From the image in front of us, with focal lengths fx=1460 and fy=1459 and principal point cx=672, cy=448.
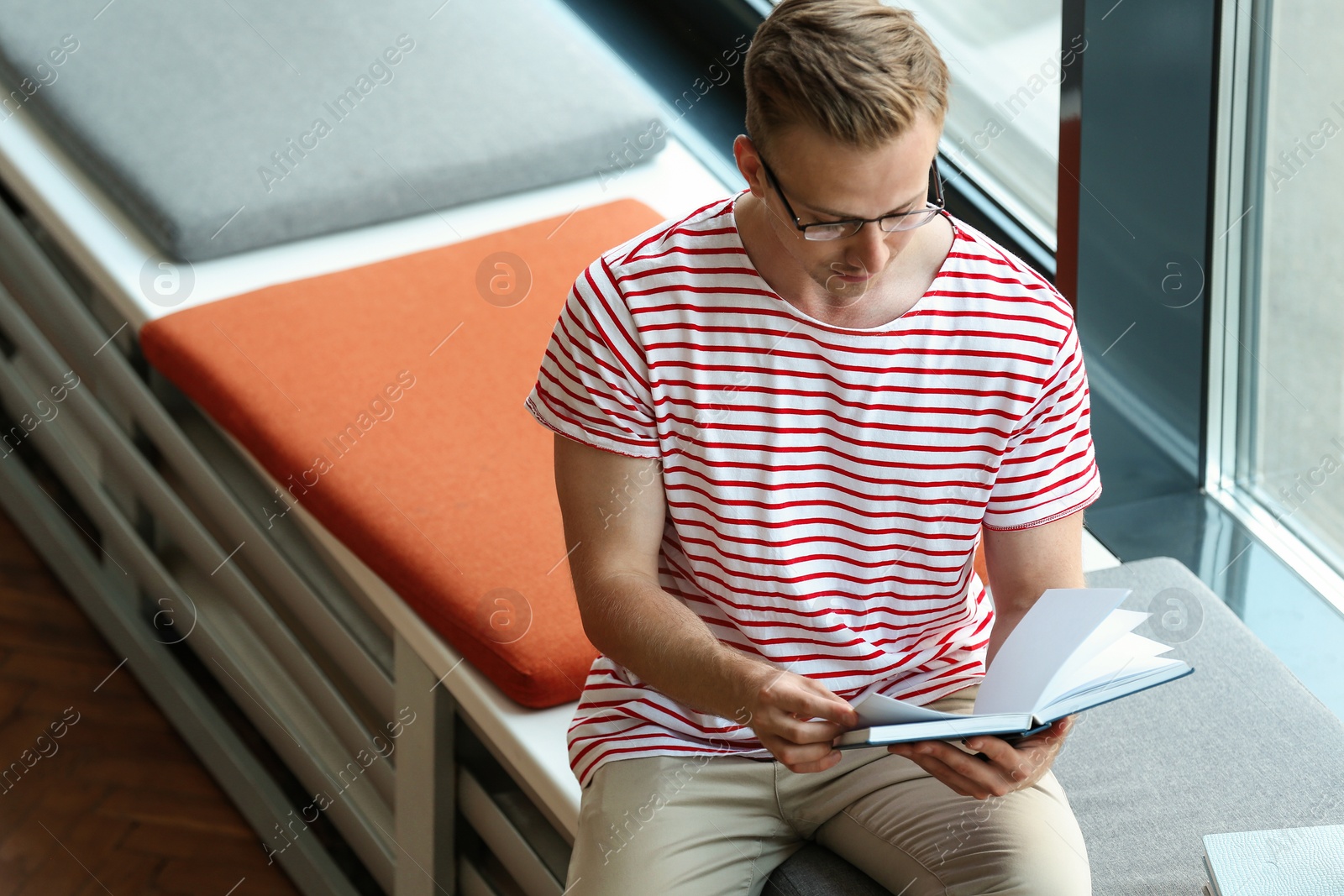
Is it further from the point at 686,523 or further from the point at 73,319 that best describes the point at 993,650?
the point at 73,319

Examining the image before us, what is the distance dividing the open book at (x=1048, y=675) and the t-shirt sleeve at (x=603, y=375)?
13.2 inches

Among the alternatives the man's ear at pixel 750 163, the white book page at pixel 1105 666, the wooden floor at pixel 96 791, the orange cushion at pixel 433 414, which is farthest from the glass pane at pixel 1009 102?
the wooden floor at pixel 96 791

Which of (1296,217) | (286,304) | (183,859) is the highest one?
(286,304)

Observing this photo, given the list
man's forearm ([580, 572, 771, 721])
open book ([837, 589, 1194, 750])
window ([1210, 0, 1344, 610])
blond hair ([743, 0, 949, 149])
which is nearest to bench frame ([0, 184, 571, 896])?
man's forearm ([580, 572, 771, 721])

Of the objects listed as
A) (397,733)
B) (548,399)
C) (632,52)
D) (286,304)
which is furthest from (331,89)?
(548,399)

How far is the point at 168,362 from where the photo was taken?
2.24m

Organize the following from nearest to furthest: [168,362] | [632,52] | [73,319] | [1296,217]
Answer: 1. [1296,217]
2. [168,362]
3. [73,319]
4. [632,52]

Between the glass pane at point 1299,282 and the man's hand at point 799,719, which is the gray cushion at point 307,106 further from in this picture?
the man's hand at point 799,719

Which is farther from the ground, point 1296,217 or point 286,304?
point 286,304

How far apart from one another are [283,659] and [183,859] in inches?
12.8

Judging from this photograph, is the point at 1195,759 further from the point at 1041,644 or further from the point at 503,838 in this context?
the point at 503,838

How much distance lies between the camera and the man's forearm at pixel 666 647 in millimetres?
1262

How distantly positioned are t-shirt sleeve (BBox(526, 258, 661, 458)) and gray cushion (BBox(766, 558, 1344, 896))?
18.1 inches

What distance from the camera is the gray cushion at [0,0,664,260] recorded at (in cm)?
254
